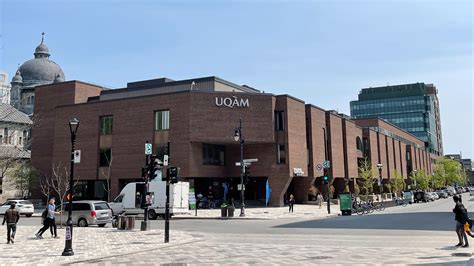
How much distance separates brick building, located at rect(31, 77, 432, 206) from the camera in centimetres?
4800

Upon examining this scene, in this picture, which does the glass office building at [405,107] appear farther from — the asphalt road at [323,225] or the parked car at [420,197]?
the asphalt road at [323,225]

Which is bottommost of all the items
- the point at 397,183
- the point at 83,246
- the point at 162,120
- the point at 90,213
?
the point at 83,246

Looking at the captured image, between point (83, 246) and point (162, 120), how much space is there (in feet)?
108

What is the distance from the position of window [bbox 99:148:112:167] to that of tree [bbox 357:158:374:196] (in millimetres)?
37195

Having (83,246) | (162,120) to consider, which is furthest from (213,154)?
(83,246)

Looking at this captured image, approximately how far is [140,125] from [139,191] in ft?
55.8

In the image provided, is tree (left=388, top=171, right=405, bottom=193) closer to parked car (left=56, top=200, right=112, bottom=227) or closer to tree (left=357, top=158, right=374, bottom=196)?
tree (left=357, top=158, right=374, bottom=196)

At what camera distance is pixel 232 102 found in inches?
1916

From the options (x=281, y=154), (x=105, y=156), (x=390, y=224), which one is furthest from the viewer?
(x=105, y=156)

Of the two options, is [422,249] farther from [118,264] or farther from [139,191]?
[139,191]

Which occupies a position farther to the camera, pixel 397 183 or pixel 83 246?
pixel 397 183

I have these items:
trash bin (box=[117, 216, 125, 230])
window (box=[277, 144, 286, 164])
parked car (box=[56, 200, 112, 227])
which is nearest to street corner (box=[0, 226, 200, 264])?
trash bin (box=[117, 216, 125, 230])

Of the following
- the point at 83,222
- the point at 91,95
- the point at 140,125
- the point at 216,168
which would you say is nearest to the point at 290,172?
the point at 216,168

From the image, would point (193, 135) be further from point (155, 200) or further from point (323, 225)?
point (323, 225)
